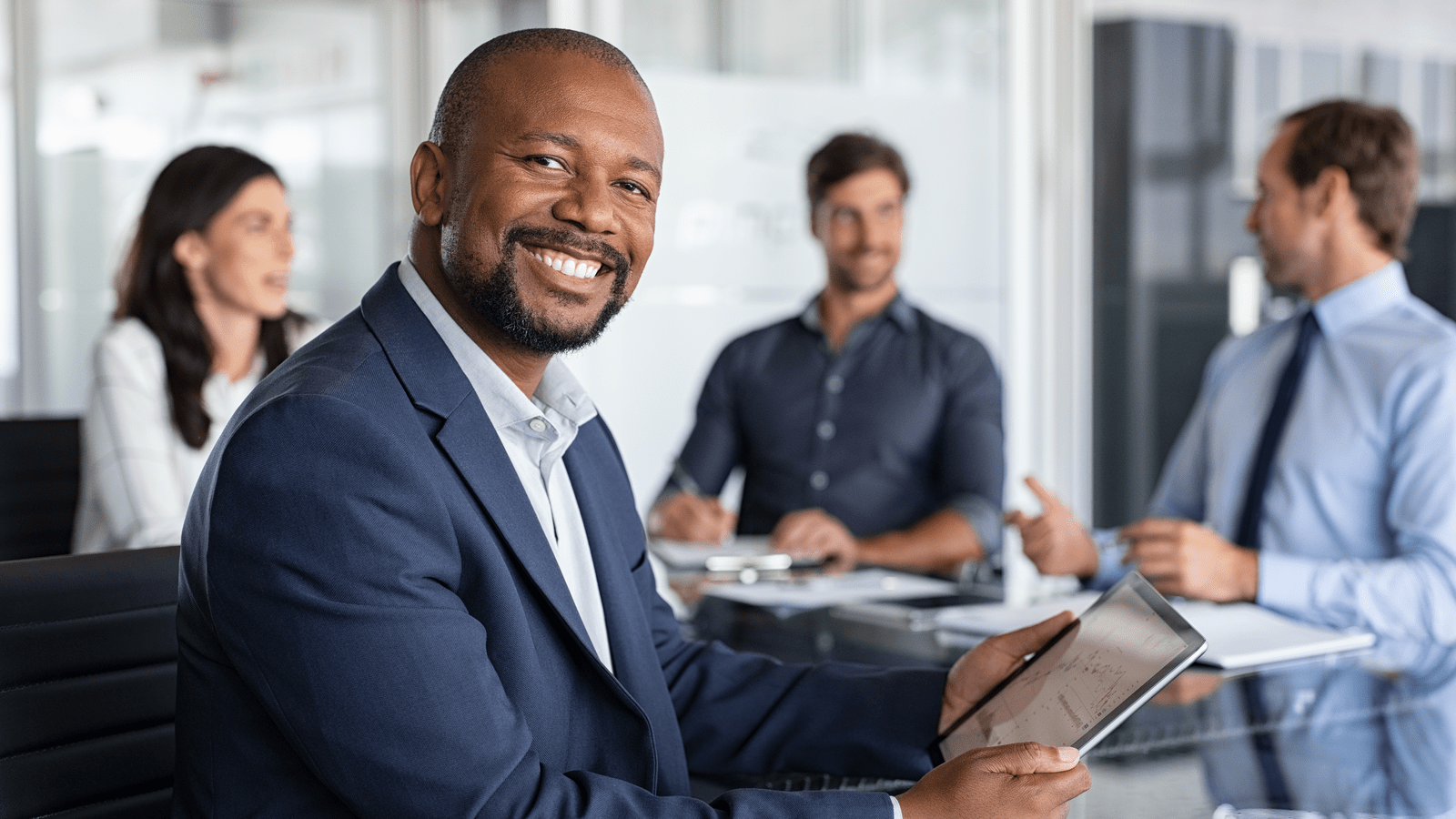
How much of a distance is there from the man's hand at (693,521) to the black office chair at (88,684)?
1.43m

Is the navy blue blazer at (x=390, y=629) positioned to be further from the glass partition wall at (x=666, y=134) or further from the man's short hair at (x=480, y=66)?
the glass partition wall at (x=666, y=134)

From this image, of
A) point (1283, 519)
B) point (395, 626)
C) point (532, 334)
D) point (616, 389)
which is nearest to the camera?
point (395, 626)

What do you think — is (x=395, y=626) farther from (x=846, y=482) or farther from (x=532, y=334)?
(x=846, y=482)

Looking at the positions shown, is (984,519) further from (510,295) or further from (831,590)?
(510,295)

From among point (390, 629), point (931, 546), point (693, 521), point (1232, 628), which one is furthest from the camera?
point (931, 546)

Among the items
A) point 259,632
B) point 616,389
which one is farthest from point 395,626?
point 616,389

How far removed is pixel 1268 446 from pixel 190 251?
7.54ft

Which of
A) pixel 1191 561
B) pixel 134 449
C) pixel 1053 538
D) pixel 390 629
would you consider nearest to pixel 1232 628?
pixel 1191 561

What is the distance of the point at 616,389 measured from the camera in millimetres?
4305

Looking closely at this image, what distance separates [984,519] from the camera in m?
3.05

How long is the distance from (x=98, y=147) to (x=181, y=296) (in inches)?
77.8

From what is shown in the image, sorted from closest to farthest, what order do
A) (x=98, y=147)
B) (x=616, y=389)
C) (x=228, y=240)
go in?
1. (x=228, y=240)
2. (x=616, y=389)
3. (x=98, y=147)

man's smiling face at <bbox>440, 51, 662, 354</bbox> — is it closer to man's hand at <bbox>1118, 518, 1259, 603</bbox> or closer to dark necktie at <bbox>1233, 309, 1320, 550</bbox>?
man's hand at <bbox>1118, 518, 1259, 603</bbox>

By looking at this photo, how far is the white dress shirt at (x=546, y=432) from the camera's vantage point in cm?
126
